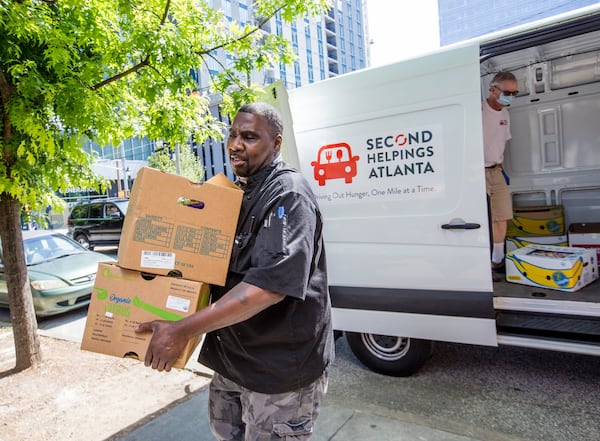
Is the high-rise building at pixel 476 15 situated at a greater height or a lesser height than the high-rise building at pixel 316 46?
lesser

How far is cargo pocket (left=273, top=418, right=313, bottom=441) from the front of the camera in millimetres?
1550

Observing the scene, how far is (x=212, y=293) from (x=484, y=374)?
2805 millimetres

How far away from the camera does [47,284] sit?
6.49 meters

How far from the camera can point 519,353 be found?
12.9 ft

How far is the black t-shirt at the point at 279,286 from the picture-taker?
1.38 metres

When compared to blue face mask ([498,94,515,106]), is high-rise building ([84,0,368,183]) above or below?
above

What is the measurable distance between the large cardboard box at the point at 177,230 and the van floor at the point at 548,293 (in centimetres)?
259

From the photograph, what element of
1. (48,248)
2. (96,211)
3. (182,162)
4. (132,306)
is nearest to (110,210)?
(96,211)

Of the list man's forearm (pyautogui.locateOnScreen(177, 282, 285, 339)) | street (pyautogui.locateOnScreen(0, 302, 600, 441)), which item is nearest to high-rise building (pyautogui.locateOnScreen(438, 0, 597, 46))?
street (pyautogui.locateOnScreen(0, 302, 600, 441))

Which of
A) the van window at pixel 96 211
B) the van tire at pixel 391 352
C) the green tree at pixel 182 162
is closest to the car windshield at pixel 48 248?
the van tire at pixel 391 352

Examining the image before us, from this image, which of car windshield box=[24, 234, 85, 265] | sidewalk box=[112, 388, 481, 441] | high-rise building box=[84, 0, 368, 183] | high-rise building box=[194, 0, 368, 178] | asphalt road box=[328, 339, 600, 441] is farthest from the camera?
high-rise building box=[194, 0, 368, 178]

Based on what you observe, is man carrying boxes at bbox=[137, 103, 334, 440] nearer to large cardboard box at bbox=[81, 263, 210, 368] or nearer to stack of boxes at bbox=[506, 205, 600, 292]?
large cardboard box at bbox=[81, 263, 210, 368]

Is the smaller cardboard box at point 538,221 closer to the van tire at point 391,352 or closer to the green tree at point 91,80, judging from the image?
the van tire at point 391,352

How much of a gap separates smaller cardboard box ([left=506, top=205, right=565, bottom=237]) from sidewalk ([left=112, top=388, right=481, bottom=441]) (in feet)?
10.2
